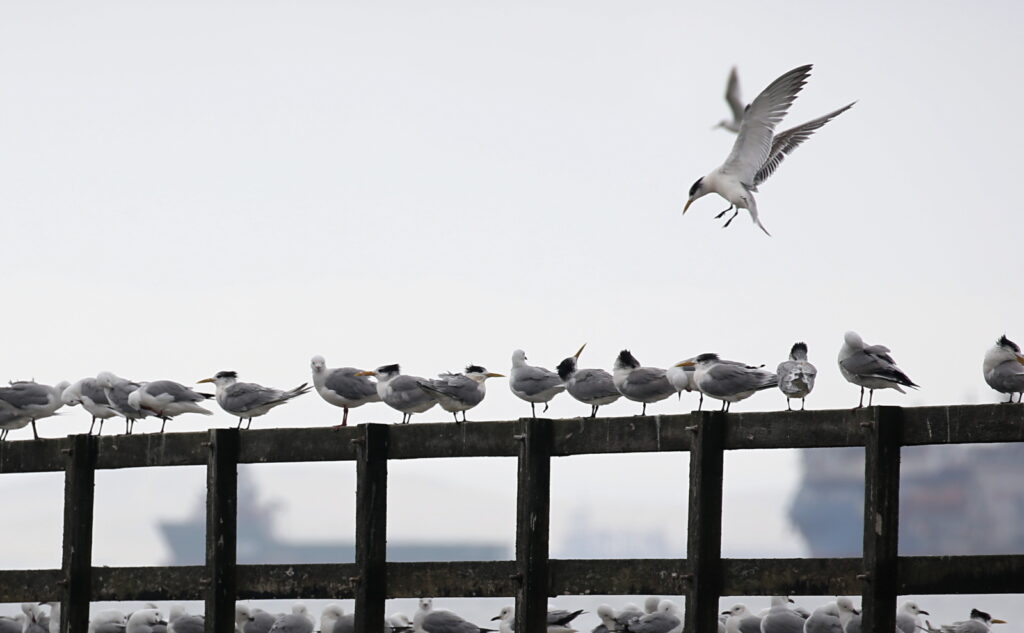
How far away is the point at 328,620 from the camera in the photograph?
14.1 metres

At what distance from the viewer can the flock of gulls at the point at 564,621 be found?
12.9m

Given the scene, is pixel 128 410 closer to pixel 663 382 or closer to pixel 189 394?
pixel 189 394

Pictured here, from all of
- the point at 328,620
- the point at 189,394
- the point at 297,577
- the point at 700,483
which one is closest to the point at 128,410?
the point at 189,394

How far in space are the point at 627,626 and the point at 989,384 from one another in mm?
3334

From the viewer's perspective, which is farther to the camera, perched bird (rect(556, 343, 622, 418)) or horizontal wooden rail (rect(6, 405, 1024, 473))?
perched bird (rect(556, 343, 622, 418))

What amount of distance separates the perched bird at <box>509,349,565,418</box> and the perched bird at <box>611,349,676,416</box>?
1119 mm

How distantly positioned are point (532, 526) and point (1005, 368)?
400 centimetres

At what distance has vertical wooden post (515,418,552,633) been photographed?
11.4 m

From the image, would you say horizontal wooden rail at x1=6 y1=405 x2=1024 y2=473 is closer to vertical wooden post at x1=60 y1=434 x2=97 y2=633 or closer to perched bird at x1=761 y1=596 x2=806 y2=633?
vertical wooden post at x1=60 y1=434 x2=97 y2=633

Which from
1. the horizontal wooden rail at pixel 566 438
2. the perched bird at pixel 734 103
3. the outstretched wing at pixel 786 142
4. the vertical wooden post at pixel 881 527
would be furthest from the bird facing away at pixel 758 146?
the vertical wooden post at pixel 881 527

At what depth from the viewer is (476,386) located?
1441 centimetres

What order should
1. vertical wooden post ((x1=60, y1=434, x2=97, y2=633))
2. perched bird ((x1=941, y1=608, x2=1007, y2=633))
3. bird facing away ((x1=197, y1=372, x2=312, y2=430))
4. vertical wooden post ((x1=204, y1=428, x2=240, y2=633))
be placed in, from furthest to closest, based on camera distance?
bird facing away ((x1=197, y1=372, x2=312, y2=430)) → vertical wooden post ((x1=60, y1=434, x2=97, y2=633)) → perched bird ((x1=941, y1=608, x2=1007, y2=633)) → vertical wooden post ((x1=204, y1=428, x2=240, y2=633))

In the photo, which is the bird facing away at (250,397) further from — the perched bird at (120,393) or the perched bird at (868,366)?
the perched bird at (868,366)

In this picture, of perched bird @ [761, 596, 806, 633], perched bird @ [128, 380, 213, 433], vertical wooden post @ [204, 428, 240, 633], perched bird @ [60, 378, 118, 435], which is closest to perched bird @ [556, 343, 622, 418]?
perched bird @ [761, 596, 806, 633]
